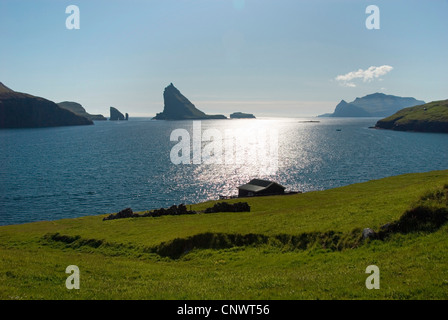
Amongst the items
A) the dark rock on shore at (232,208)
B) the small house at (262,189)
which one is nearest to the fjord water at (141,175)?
the small house at (262,189)

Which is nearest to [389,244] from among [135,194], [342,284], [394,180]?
[342,284]

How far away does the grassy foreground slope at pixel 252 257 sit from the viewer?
54.4 ft

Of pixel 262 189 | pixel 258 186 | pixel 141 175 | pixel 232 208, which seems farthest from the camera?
pixel 141 175

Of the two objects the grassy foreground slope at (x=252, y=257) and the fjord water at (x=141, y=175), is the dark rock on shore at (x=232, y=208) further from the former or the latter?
the fjord water at (x=141, y=175)

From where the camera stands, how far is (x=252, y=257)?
30.0 m

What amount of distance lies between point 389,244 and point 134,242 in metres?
30.8

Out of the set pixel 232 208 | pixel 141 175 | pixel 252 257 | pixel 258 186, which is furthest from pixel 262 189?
pixel 141 175

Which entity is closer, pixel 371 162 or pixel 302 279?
pixel 302 279

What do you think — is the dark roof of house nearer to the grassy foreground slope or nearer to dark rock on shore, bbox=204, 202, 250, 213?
dark rock on shore, bbox=204, 202, 250, 213

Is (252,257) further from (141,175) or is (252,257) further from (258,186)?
(141,175)

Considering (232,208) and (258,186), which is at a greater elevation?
(258,186)
